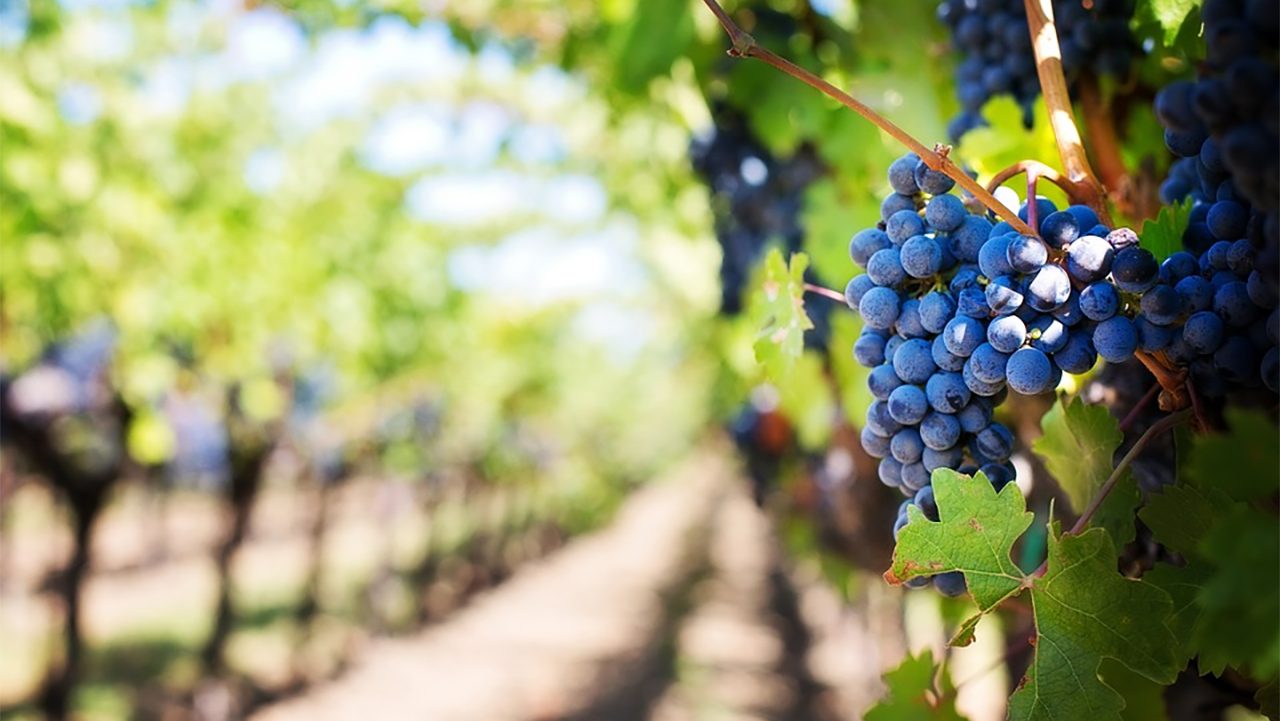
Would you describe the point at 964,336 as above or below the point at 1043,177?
below

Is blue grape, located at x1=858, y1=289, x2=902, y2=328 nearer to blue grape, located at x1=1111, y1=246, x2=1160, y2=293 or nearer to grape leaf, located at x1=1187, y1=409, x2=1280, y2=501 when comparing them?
blue grape, located at x1=1111, y1=246, x2=1160, y2=293

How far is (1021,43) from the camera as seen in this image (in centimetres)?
137

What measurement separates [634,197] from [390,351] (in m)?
6.05

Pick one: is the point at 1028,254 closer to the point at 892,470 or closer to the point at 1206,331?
the point at 1206,331

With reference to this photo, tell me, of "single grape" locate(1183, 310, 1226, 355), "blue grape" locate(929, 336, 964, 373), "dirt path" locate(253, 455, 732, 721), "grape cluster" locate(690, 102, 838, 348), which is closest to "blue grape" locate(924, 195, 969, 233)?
"blue grape" locate(929, 336, 964, 373)

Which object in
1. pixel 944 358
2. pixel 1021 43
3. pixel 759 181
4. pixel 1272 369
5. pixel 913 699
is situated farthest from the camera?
pixel 759 181

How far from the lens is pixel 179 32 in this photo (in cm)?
574

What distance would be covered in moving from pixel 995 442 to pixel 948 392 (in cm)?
8

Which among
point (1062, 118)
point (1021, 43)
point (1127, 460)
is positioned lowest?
point (1127, 460)

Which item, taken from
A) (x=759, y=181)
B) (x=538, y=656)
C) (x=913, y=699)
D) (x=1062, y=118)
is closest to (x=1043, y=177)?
(x=1062, y=118)

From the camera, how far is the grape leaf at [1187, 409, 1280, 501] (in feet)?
2.27

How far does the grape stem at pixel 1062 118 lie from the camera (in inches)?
39.3

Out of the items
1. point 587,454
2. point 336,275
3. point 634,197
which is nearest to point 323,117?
point 336,275

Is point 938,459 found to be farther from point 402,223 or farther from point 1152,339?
point 402,223
